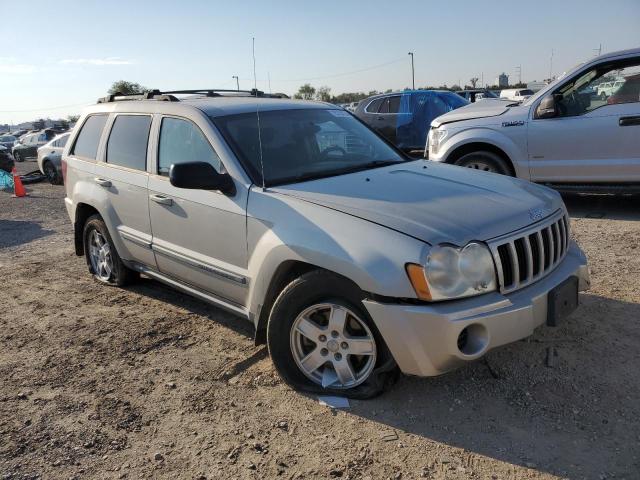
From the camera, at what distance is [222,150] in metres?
3.66

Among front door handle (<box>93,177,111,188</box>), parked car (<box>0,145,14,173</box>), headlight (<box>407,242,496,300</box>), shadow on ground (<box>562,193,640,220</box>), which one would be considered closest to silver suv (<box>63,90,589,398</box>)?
headlight (<box>407,242,496,300</box>)

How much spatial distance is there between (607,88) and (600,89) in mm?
85

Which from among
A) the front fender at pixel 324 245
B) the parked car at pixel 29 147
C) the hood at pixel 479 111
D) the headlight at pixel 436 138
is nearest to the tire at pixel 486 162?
the headlight at pixel 436 138

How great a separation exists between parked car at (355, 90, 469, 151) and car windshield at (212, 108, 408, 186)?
334 inches

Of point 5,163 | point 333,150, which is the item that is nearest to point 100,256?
point 333,150

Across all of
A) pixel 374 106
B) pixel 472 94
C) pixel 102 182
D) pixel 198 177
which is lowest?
pixel 102 182

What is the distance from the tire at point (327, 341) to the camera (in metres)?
2.99

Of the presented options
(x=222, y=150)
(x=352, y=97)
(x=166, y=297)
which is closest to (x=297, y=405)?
Result: (x=222, y=150)

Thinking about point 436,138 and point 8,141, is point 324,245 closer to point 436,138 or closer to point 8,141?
point 436,138

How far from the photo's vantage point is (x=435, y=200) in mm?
3209

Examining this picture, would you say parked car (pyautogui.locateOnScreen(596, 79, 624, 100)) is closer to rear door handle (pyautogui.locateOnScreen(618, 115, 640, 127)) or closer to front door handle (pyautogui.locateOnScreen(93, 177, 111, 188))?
rear door handle (pyautogui.locateOnScreen(618, 115, 640, 127))

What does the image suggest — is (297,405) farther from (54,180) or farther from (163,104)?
(54,180)

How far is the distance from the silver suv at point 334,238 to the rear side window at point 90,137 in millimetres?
604

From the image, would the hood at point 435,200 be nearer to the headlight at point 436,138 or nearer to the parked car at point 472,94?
the headlight at point 436,138
